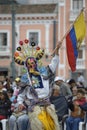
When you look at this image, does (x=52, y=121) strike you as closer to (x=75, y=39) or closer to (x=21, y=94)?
(x=21, y=94)

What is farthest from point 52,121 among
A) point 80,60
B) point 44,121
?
point 80,60

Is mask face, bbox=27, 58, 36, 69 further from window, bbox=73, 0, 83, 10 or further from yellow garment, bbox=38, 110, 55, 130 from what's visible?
window, bbox=73, 0, 83, 10

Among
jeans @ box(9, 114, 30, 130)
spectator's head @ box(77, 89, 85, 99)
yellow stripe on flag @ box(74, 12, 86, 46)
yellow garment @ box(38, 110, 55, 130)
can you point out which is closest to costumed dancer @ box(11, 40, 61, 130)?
yellow garment @ box(38, 110, 55, 130)

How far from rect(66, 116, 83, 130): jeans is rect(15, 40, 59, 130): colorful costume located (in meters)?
1.06

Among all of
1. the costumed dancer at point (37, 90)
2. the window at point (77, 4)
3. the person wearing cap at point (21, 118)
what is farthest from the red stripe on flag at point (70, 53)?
the window at point (77, 4)

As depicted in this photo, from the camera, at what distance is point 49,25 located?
150 feet

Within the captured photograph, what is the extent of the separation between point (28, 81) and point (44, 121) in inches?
34.6

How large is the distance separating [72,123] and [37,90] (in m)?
1.33

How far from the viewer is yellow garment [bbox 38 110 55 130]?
9.93m

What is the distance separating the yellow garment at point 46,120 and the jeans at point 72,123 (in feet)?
3.74

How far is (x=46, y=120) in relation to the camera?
10008 millimetres

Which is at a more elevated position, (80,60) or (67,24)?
(67,24)

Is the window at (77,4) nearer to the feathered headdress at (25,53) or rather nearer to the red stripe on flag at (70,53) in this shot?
the red stripe on flag at (70,53)

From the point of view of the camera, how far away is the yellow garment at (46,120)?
9.93m
